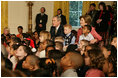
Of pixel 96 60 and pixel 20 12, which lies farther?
pixel 20 12

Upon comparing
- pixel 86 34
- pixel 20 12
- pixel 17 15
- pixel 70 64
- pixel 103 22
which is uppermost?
pixel 20 12

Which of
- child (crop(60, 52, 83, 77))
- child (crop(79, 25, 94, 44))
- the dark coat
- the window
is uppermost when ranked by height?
the window

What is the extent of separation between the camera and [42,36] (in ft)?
16.9

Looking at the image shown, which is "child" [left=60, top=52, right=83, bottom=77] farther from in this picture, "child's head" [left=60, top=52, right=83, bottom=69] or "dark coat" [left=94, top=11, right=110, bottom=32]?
"dark coat" [left=94, top=11, right=110, bottom=32]

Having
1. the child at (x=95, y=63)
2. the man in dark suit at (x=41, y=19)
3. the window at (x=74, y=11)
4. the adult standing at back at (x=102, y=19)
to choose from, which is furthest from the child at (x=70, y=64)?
the window at (x=74, y=11)

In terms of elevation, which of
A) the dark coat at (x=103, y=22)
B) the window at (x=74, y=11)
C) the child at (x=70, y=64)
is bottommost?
the child at (x=70, y=64)

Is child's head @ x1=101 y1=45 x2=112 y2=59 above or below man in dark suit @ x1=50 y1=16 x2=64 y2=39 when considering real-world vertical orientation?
below

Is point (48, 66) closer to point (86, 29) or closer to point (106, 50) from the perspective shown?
point (106, 50)

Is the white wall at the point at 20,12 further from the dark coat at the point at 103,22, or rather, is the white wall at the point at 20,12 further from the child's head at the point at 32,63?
the child's head at the point at 32,63

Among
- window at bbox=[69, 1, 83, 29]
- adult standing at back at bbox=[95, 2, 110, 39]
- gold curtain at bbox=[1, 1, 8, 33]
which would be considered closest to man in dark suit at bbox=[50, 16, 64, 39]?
adult standing at back at bbox=[95, 2, 110, 39]

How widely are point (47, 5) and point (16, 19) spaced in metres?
1.52

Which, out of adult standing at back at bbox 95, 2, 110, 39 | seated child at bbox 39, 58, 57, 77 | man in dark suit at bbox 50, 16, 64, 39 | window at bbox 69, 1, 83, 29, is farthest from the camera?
window at bbox 69, 1, 83, 29

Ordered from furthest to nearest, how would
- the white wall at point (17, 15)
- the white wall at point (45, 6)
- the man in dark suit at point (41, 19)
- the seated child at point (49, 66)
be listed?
1. the white wall at point (45, 6)
2. the white wall at point (17, 15)
3. the man in dark suit at point (41, 19)
4. the seated child at point (49, 66)

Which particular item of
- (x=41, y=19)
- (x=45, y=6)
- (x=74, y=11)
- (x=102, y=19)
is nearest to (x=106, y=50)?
(x=102, y=19)
